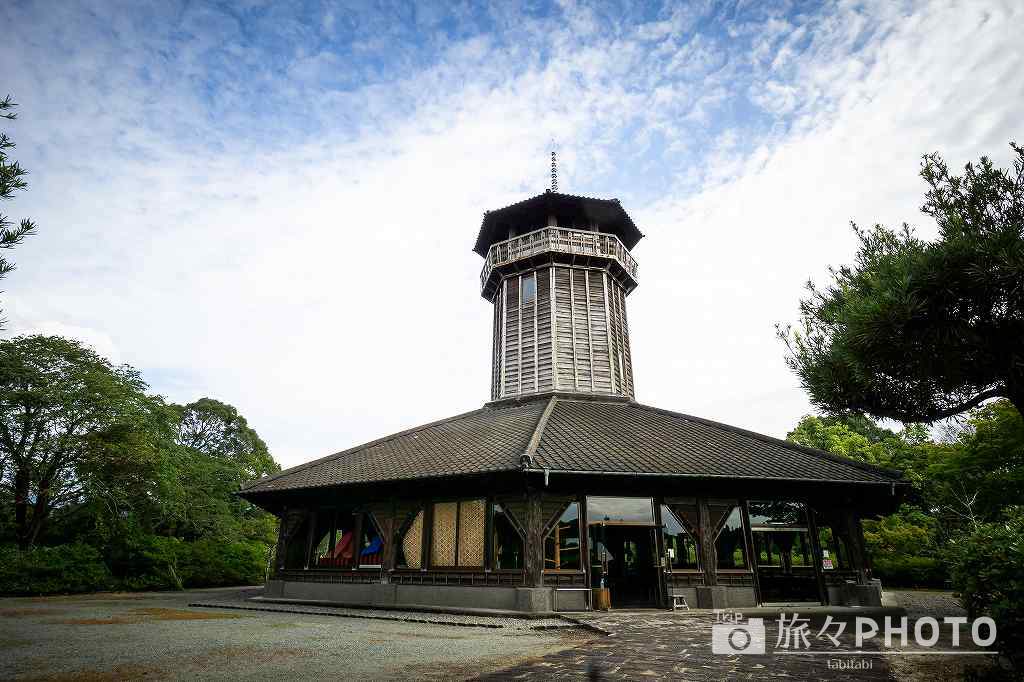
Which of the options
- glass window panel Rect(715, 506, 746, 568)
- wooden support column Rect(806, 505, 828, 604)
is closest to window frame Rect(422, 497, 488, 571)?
glass window panel Rect(715, 506, 746, 568)

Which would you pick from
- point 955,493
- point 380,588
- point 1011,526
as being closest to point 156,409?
point 380,588

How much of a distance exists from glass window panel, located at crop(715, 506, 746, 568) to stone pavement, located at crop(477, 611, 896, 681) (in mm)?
4950

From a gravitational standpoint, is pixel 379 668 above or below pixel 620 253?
below

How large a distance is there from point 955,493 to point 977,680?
22415mm

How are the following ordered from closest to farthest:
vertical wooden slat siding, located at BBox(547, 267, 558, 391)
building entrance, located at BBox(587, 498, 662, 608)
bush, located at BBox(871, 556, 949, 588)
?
building entrance, located at BBox(587, 498, 662, 608) < vertical wooden slat siding, located at BBox(547, 267, 558, 391) < bush, located at BBox(871, 556, 949, 588)

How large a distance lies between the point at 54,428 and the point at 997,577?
27.7 m

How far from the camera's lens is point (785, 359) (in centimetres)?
1248

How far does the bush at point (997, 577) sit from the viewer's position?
15.2 feet

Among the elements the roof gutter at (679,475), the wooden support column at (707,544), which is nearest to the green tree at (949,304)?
the roof gutter at (679,475)

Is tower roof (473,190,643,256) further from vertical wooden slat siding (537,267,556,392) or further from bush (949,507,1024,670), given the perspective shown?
bush (949,507,1024,670)

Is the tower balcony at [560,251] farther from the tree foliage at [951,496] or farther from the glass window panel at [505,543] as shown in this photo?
the glass window panel at [505,543]

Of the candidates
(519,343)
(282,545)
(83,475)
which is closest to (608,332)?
(519,343)

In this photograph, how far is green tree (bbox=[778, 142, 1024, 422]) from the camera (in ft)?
27.7

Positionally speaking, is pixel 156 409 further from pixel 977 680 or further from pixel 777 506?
pixel 977 680
